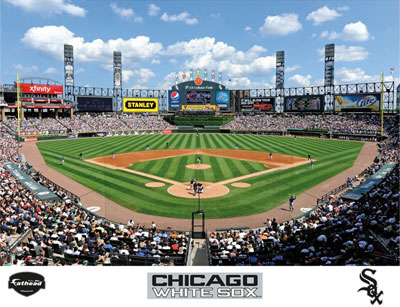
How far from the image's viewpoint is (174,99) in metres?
95.1

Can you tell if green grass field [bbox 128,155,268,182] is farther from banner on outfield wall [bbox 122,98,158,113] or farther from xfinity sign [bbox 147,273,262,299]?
banner on outfield wall [bbox 122,98,158,113]

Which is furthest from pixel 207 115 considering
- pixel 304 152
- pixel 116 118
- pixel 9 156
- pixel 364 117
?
pixel 9 156

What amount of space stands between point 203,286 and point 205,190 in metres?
19.4

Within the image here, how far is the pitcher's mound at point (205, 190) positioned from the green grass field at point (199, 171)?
1.82 metres

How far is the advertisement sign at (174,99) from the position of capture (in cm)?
9500

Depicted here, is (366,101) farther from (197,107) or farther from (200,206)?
(200,206)

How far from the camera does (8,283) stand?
6000mm

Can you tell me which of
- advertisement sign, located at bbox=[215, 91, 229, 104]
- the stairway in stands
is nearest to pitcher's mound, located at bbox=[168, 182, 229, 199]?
the stairway in stands

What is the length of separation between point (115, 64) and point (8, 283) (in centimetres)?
10552

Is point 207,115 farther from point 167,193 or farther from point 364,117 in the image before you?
point 167,193

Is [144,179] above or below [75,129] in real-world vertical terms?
below

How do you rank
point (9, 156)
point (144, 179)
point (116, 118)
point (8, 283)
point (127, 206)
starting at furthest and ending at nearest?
point (116, 118) → point (9, 156) → point (144, 179) → point (127, 206) → point (8, 283)

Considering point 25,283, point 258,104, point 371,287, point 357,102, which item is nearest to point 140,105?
point 258,104

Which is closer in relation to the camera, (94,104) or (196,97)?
(94,104)
